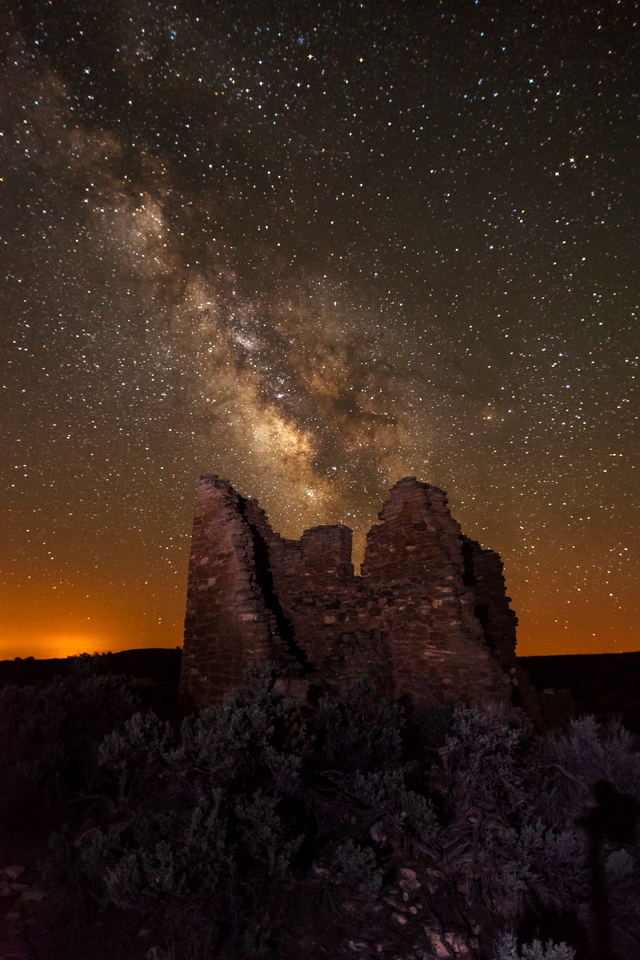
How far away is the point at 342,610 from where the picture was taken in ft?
34.3

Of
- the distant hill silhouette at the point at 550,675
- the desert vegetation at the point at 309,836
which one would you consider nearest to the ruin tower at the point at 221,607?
the distant hill silhouette at the point at 550,675

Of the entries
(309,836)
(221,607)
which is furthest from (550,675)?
(309,836)

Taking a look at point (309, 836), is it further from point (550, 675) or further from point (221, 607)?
point (550, 675)

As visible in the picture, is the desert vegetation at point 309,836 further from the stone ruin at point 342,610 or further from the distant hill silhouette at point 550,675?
the distant hill silhouette at point 550,675

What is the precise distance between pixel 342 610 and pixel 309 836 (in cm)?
521

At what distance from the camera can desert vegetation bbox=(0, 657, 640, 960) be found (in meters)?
4.19

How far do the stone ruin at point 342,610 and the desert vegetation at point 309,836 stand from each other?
6.23ft

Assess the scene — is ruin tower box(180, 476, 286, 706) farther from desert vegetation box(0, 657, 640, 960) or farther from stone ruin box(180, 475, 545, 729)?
desert vegetation box(0, 657, 640, 960)

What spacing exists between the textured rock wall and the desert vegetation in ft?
6.32

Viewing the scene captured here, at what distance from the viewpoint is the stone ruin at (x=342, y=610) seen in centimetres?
863

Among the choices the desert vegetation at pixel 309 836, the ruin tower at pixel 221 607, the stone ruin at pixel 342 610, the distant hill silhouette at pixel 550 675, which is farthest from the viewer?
the distant hill silhouette at pixel 550 675

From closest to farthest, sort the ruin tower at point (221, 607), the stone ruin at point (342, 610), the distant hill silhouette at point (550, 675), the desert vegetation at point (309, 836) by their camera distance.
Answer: the desert vegetation at point (309, 836) < the ruin tower at point (221, 607) < the stone ruin at point (342, 610) < the distant hill silhouette at point (550, 675)

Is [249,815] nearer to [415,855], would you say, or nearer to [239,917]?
[239,917]

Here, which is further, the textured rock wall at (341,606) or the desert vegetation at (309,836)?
the textured rock wall at (341,606)
